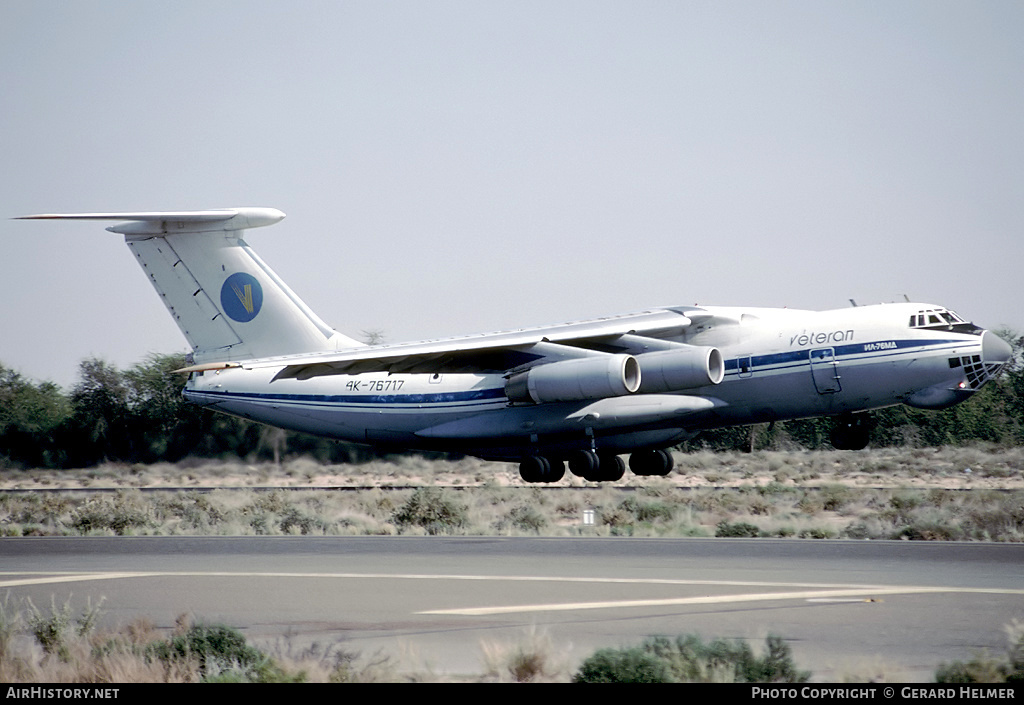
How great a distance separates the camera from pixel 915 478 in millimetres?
34594

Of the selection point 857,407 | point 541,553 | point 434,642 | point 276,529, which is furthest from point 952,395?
point 434,642

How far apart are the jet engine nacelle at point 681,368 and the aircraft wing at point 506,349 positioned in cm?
58

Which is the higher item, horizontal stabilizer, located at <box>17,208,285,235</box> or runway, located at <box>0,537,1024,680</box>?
horizontal stabilizer, located at <box>17,208,285,235</box>

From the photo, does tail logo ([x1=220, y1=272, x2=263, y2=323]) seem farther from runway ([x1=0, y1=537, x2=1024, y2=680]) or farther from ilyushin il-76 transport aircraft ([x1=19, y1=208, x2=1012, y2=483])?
runway ([x1=0, y1=537, x2=1024, y2=680])

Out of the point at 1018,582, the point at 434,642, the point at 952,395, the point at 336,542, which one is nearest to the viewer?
the point at 434,642

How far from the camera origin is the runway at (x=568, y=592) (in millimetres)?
8219

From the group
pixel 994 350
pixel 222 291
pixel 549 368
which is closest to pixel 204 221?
pixel 222 291

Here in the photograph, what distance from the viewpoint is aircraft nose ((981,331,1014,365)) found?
819 inches

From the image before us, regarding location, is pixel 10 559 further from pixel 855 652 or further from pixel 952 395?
pixel 952 395

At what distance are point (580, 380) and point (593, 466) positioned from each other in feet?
7.24

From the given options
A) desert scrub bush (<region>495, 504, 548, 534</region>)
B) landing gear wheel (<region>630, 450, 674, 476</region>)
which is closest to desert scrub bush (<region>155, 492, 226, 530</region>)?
desert scrub bush (<region>495, 504, 548, 534</region>)

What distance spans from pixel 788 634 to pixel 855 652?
2.53ft

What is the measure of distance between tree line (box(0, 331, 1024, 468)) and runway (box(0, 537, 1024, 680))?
2038 centimetres

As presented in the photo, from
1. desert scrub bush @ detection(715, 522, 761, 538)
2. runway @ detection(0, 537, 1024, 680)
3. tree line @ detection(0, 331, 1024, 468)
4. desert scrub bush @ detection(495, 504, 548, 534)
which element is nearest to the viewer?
runway @ detection(0, 537, 1024, 680)
